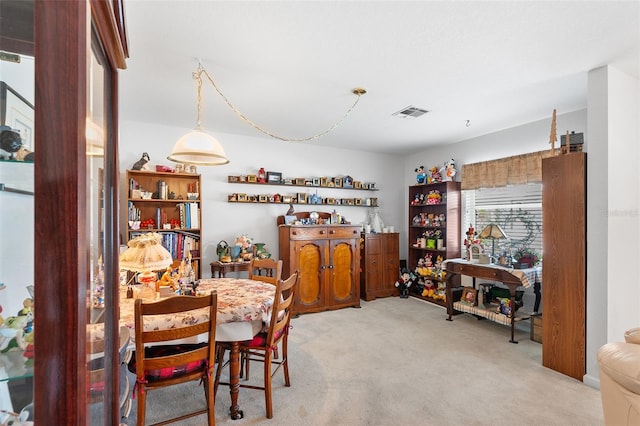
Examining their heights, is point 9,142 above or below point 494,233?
above

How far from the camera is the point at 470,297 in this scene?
3.96 m

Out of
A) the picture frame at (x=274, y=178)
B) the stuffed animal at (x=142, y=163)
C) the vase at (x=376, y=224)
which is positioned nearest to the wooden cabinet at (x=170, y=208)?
the stuffed animal at (x=142, y=163)

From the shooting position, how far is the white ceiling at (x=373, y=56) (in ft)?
5.77

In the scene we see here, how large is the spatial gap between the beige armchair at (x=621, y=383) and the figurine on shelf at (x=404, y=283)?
363cm

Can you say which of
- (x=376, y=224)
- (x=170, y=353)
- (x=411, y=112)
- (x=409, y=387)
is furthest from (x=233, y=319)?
(x=376, y=224)

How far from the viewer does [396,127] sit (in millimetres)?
3994

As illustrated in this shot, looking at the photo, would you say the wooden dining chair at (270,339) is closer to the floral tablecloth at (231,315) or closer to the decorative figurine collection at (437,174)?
the floral tablecloth at (231,315)

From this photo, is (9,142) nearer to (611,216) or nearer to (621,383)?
(621,383)

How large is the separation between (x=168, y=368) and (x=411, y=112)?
→ 10.7 ft

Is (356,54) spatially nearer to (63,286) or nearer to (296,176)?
(63,286)

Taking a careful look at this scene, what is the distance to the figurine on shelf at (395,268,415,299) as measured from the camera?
5.10m

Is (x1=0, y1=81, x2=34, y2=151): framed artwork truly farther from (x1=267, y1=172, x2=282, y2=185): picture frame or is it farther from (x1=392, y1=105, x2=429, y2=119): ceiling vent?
(x1=267, y1=172, x2=282, y2=185): picture frame

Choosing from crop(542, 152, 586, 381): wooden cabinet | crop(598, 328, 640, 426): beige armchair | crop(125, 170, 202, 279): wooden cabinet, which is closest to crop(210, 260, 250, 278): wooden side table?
crop(125, 170, 202, 279): wooden cabinet

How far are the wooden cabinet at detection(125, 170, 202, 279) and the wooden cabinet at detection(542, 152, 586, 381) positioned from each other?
3709 millimetres
